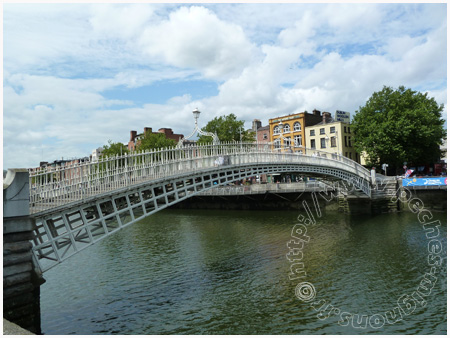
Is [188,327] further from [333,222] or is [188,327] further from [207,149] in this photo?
[333,222]

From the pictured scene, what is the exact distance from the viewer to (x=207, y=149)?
1633 centimetres

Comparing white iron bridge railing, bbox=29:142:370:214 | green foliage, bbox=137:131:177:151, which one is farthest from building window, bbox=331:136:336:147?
white iron bridge railing, bbox=29:142:370:214

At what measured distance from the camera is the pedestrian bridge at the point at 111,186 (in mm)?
10289

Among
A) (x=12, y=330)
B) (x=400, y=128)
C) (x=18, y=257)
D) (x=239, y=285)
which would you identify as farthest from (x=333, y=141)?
(x=12, y=330)

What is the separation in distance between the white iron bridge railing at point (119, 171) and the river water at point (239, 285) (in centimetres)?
346

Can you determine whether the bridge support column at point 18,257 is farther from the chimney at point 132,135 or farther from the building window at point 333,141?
the chimney at point 132,135

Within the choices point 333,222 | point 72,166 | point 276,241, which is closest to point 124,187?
point 72,166

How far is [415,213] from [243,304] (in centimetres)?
2327

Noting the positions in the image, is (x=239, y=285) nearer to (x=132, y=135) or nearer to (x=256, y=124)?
(x=256, y=124)

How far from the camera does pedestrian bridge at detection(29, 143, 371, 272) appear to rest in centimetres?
A: 1029

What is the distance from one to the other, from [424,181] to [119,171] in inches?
1029

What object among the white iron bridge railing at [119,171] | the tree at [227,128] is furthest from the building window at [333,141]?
the white iron bridge railing at [119,171]

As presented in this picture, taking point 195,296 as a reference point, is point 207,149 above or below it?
above

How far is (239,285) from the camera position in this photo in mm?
12805
